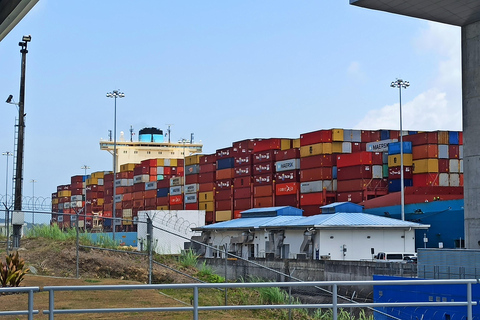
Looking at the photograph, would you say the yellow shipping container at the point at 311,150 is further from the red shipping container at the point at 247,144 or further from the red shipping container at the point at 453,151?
the red shipping container at the point at 453,151

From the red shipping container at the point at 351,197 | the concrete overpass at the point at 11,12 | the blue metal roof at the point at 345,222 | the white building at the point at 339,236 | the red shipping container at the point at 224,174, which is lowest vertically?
the white building at the point at 339,236

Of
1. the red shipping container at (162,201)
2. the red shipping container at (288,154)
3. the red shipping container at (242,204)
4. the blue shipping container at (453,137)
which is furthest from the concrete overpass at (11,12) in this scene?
the red shipping container at (162,201)

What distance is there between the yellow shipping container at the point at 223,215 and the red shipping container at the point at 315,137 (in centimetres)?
1587

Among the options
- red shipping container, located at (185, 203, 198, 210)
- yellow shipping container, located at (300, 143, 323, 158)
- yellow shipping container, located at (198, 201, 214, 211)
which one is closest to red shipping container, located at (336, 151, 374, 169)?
yellow shipping container, located at (300, 143, 323, 158)

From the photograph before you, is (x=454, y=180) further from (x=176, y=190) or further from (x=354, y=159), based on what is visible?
(x=176, y=190)

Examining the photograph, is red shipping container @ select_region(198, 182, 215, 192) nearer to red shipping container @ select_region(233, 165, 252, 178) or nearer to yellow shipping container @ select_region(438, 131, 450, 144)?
red shipping container @ select_region(233, 165, 252, 178)

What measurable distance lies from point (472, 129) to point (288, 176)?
51.7 m

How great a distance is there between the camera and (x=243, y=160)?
292ft

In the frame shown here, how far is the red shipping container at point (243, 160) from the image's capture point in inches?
3462

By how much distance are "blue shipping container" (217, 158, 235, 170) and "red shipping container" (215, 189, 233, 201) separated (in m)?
3.40

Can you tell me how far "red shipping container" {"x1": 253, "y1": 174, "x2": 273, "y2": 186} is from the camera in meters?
82.6

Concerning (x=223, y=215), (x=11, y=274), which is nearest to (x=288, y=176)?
(x=223, y=215)

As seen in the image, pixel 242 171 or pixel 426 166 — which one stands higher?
pixel 242 171

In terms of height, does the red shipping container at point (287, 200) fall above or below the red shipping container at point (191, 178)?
below
